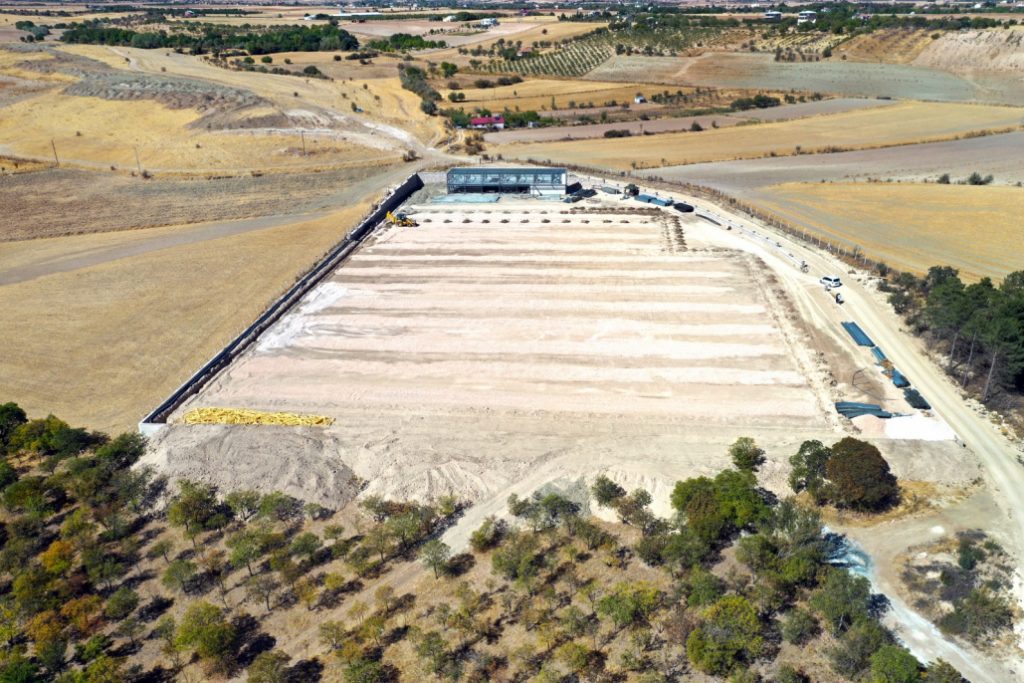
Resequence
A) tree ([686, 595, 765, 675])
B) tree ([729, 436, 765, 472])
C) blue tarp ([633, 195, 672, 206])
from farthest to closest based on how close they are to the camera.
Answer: blue tarp ([633, 195, 672, 206]) < tree ([729, 436, 765, 472]) < tree ([686, 595, 765, 675])

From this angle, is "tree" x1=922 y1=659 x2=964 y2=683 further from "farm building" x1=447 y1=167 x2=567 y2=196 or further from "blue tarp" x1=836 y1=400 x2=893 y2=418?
"farm building" x1=447 y1=167 x2=567 y2=196

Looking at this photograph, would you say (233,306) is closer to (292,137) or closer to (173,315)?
(173,315)

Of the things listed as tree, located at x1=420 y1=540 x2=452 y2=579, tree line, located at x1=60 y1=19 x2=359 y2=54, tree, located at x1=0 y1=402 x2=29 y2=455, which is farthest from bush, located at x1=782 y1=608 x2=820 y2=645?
tree line, located at x1=60 y1=19 x2=359 y2=54

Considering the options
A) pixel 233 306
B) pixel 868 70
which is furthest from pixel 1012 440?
pixel 868 70

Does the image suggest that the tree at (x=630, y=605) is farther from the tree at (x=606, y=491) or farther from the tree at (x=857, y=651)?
the tree at (x=857, y=651)

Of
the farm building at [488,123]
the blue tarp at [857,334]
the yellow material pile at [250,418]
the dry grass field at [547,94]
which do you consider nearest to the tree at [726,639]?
the yellow material pile at [250,418]
